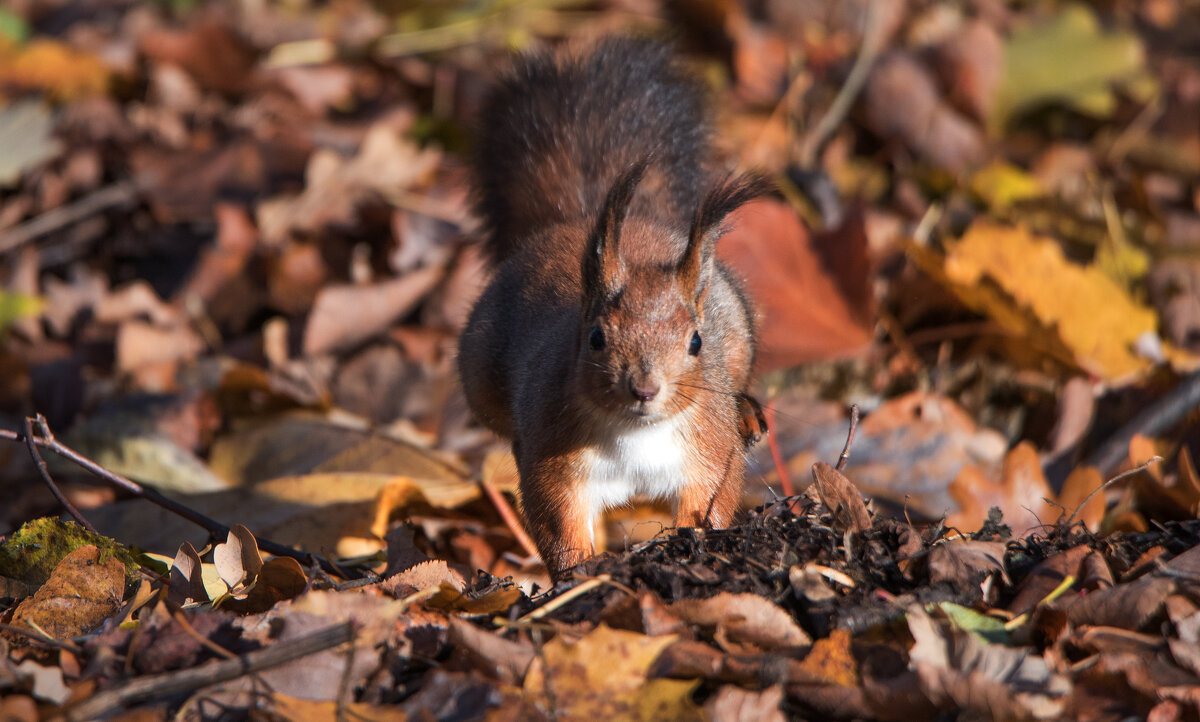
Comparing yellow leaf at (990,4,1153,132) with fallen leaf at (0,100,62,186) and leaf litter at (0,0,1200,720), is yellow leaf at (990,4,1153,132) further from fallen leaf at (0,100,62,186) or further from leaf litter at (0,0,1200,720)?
fallen leaf at (0,100,62,186)

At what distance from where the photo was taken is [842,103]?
489 centimetres

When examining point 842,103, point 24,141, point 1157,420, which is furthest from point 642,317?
point 24,141

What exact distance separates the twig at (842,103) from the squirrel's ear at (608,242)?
261cm

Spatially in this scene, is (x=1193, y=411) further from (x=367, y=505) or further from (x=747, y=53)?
(x=747, y=53)

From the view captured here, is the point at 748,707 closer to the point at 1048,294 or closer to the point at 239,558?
the point at 239,558

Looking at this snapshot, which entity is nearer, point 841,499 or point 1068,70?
point 841,499

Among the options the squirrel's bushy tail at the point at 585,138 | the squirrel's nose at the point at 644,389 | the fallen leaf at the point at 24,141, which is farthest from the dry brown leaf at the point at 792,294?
the fallen leaf at the point at 24,141

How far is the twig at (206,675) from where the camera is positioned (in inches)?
62.1

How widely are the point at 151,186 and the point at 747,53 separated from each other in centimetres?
270

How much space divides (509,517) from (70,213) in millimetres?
2844

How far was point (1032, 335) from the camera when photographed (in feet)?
11.2

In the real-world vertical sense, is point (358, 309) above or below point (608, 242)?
below

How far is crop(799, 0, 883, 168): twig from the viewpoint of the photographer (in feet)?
15.8

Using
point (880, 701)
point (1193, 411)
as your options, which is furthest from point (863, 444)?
point (880, 701)
